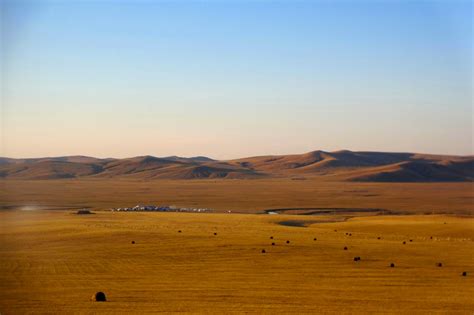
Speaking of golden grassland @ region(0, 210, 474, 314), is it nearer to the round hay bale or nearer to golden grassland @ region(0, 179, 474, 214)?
the round hay bale

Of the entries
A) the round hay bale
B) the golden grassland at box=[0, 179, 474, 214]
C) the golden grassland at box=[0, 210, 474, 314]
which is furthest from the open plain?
the golden grassland at box=[0, 179, 474, 214]

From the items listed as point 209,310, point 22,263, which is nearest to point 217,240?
point 22,263

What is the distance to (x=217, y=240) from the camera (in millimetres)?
35156

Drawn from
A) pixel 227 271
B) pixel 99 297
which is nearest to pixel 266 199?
pixel 227 271

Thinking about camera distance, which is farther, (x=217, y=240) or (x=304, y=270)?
(x=217, y=240)

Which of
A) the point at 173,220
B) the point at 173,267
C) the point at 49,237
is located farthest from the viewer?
the point at 173,220

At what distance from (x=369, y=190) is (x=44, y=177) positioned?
83.1m

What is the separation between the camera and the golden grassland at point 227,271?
1927 centimetres

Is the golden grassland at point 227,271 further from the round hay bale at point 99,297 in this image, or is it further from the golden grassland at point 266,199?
the golden grassland at point 266,199

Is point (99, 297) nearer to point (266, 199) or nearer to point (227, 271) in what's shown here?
point (227, 271)

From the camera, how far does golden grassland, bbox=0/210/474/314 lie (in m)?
19.3

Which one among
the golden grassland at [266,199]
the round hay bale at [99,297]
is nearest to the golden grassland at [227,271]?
the round hay bale at [99,297]

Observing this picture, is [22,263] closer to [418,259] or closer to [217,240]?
[217,240]

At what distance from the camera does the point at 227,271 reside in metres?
25.7
